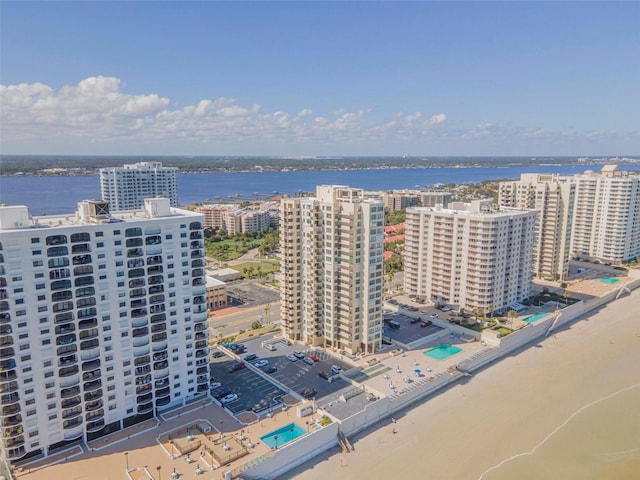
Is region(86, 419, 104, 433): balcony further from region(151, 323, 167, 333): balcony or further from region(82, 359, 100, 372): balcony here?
region(151, 323, 167, 333): balcony

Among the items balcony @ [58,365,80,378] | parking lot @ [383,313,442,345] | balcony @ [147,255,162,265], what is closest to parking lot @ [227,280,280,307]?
parking lot @ [383,313,442,345]

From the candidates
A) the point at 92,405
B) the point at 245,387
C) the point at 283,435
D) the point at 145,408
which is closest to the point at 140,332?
the point at 92,405

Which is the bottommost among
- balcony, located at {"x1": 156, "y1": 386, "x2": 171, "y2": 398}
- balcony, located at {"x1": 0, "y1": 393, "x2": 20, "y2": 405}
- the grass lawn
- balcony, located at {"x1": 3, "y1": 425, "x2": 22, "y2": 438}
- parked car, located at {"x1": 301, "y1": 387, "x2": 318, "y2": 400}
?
parked car, located at {"x1": 301, "y1": 387, "x2": 318, "y2": 400}

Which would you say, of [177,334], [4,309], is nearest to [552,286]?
[177,334]

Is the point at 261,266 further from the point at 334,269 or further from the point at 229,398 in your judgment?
the point at 229,398

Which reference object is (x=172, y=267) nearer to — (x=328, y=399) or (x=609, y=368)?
(x=328, y=399)
